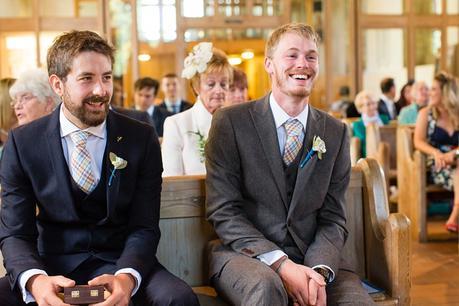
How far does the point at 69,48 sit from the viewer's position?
95.0 inches

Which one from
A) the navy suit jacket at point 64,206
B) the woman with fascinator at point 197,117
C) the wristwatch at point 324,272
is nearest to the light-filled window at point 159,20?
the woman with fascinator at point 197,117

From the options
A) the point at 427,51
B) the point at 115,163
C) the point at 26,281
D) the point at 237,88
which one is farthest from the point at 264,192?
the point at 427,51

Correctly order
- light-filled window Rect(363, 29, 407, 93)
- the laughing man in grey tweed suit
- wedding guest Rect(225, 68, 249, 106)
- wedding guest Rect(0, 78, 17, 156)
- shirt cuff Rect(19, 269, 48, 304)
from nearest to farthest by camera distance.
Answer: shirt cuff Rect(19, 269, 48, 304) < the laughing man in grey tweed suit < wedding guest Rect(0, 78, 17, 156) < wedding guest Rect(225, 68, 249, 106) < light-filled window Rect(363, 29, 407, 93)

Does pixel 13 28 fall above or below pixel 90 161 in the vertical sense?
above

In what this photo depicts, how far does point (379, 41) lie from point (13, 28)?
574 centimetres

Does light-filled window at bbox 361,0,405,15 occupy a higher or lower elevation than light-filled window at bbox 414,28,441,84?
higher

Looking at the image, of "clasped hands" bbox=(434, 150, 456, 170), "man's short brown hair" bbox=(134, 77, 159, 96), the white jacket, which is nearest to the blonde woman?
"clasped hands" bbox=(434, 150, 456, 170)

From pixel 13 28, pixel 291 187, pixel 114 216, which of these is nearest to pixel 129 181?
pixel 114 216

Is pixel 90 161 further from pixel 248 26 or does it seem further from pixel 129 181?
pixel 248 26

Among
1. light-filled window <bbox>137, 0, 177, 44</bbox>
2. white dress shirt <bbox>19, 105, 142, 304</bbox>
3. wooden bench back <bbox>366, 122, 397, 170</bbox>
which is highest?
light-filled window <bbox>137, 0, 177, 44</bbox>

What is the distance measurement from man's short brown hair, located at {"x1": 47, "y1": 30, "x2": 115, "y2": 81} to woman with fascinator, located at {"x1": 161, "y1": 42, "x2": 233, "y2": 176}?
1.29m

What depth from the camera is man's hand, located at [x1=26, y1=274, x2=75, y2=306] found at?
2.17 meters

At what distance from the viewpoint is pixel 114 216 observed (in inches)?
96.8

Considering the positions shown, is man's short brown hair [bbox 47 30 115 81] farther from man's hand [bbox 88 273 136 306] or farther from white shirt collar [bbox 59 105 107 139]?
man's hand [bbox 88 273 136 306]
